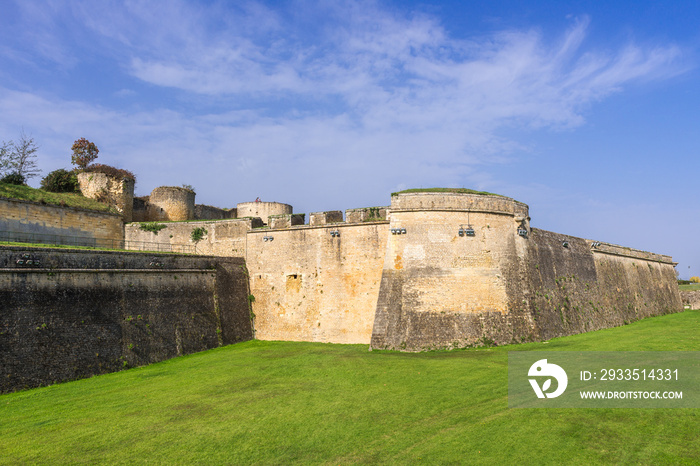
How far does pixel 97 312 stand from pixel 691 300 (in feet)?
140

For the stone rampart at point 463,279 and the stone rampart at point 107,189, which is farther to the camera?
the stone rampart at point 107,189

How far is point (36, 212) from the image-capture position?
71.0ft

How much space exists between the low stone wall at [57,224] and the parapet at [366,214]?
1188 cm

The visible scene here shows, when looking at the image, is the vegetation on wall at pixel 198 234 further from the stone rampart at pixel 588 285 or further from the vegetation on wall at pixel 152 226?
the stone rampart at pixel 588 285

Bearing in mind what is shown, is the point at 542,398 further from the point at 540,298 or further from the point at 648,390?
the point at 540,298

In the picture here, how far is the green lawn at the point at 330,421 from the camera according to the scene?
27.1ft

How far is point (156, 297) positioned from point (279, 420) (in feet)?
32.3

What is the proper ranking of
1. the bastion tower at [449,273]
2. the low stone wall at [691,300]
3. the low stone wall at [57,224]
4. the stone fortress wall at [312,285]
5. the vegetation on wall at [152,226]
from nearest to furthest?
1. the stone fortress wall at [312,285]
2. the bastion tower at [449,273]
3. the low stone wall at [57,224]
4. the vegetation on wall at [152,226]
5. the low stone wall at [691,300]

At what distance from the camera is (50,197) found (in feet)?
74.8

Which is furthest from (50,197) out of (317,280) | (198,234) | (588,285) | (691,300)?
(691,300)

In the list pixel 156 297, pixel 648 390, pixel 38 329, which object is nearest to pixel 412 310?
pixel 648 390

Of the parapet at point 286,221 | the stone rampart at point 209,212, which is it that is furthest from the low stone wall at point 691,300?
the stone rampart at point 209,212

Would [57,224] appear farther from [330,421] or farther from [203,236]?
[330,421]

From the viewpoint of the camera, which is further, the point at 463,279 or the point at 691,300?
the point at 691,300
